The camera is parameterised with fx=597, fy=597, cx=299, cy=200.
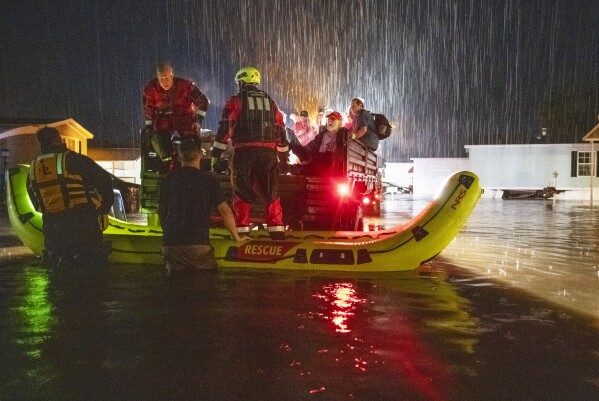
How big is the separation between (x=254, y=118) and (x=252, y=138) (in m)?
0.24

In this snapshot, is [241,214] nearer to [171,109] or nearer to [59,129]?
[171,109]

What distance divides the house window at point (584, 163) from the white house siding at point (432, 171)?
44.3 feet

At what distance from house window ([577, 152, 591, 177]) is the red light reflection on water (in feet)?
124

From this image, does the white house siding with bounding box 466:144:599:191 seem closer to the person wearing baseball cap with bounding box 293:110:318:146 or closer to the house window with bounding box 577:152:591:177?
the house window with bounding box 577:152:591:177

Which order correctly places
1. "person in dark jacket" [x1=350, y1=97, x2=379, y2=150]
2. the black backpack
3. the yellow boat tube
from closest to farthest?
the yellow boat tube → "person in dark jacket" [x1=350, y1=97, x2=379, y2=150] → the black backpack

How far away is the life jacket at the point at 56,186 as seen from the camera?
659 centimetres

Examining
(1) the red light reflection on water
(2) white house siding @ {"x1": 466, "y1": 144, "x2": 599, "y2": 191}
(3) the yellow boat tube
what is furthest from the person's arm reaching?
(2) white house siding @ {"x1": 466, "y1": 144, "x2": 599, "y2": 191}

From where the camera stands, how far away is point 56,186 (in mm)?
6586

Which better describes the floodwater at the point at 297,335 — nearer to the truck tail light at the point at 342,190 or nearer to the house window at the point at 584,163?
the truck tail light at the point at 342,190

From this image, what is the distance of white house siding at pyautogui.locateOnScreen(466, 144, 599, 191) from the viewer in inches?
1575

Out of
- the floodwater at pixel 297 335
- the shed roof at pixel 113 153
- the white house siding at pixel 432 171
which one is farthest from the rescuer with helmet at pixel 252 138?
the white house siding at pixel 432 171

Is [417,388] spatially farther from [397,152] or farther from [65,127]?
[397,152]

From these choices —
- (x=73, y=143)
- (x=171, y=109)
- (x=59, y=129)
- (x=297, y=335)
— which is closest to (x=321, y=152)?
(x=171, y=109)

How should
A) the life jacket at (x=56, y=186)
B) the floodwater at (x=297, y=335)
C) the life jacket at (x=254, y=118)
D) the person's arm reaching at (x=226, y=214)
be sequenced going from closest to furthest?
the floodwater at (x=297, y=335) → the person's arm reaching at (x=226, y=214) → the life jacket at (x=56, y=186) → the life jacket at (x=254, y=118)
